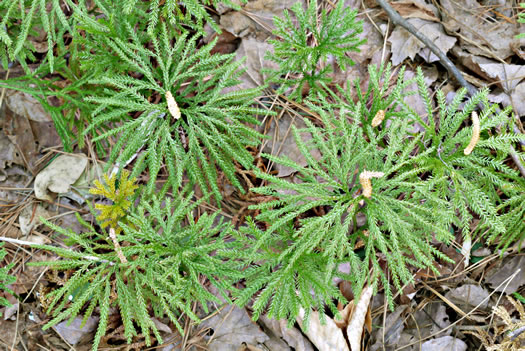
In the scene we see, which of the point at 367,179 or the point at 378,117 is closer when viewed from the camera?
the point at 367,179

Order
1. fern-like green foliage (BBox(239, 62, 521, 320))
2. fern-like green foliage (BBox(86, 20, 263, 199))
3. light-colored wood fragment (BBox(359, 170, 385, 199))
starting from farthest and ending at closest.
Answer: fern-like green foliage (BBox(86, 20, 263, 199)) < fern-like green foliage (BBox(239, 62, 521, 320)) < light-colored wood fragment (BBox(359, 170, 385, 199))

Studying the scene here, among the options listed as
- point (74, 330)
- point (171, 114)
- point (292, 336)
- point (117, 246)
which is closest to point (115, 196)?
point (117, 246)

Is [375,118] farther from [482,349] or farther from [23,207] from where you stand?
[23,207]

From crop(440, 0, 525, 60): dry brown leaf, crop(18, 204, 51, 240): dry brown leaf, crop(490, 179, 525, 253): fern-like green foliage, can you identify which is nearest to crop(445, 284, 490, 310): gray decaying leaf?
crop(490, 179, 525, 253): fern-like green foliage

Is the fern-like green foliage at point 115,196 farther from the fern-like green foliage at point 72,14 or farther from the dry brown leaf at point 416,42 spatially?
the dry brown leaf at point 416,42

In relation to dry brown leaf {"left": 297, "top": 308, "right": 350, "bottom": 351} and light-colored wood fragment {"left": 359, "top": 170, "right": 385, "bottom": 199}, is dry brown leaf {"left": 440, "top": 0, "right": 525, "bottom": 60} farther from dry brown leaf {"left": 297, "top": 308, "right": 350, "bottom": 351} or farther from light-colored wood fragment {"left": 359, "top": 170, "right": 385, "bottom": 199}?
dry brown leaf {"left": 297, "top": 308, "right": 350, "bottom": 351}

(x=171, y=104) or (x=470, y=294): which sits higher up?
(x=171, y=104)

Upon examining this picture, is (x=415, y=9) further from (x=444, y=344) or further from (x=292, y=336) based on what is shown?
(x=292, y=336)

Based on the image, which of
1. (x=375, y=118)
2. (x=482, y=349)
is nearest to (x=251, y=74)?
(x=375, y=118)
